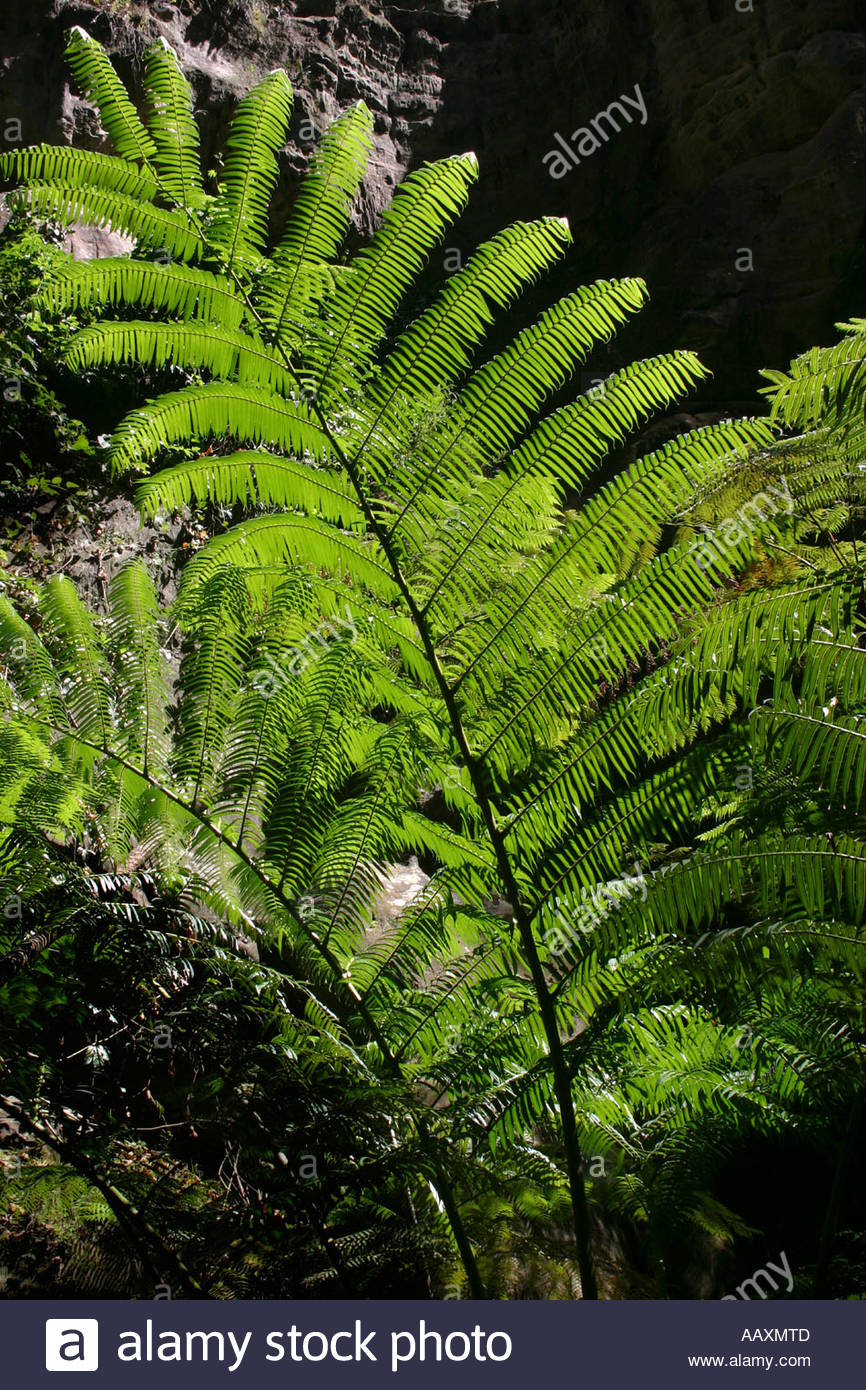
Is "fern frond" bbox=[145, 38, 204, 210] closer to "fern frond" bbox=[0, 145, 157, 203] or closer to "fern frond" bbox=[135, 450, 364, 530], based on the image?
"fern frond" bbox=[0, 145, 157, 203]

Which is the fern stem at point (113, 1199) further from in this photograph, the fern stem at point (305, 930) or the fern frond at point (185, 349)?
the fern frond at point (185, 349)

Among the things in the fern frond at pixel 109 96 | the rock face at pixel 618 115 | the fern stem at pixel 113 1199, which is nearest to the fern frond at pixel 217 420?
the fern frond at pixel 109 96

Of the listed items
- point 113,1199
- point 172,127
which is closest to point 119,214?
point 172,127

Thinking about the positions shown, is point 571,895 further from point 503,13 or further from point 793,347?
point 503,13

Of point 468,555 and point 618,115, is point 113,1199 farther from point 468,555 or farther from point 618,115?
point 618,115

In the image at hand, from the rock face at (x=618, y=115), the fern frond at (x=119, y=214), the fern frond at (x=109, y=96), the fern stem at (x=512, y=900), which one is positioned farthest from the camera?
the rock face at (x=618, y=115)

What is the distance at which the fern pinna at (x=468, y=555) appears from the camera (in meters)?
1.62

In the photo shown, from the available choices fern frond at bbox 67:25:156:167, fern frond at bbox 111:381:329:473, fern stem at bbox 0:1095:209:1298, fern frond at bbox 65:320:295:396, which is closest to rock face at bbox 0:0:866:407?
fern frond at bbox 67:25:156:167

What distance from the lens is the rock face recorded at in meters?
8.20

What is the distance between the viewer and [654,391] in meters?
1.78

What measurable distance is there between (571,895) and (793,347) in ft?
27.7

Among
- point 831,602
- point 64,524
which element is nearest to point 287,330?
point 831,602

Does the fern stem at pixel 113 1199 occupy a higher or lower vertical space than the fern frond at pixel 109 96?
lower
